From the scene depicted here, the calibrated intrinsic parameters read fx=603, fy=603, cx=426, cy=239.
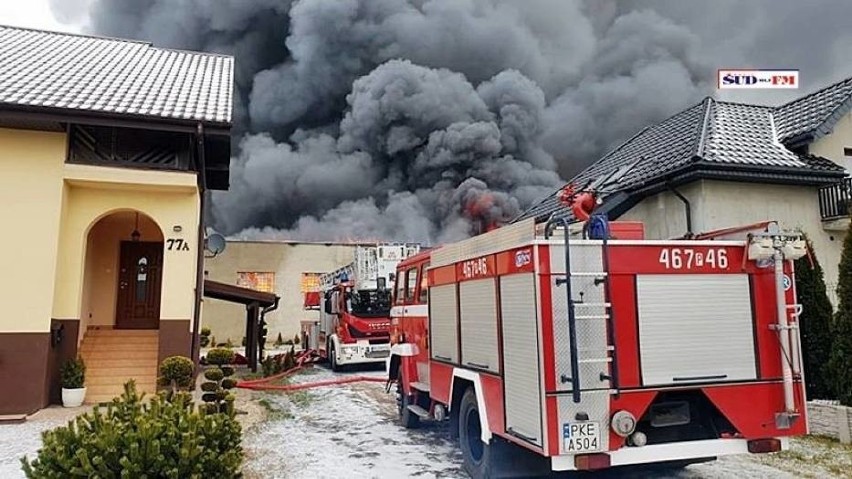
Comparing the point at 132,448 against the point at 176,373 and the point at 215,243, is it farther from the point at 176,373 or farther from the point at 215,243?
the point at 215,243

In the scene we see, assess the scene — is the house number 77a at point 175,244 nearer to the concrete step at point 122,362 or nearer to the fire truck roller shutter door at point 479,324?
the concrete step at point 122,362

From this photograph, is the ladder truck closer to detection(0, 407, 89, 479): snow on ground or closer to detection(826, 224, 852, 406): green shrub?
detection(0, 407, 89, 479): snow on ground

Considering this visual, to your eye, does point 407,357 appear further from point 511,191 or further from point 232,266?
point 511,191

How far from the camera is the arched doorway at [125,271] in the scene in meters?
13.5

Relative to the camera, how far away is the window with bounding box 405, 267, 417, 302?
29.0 feet

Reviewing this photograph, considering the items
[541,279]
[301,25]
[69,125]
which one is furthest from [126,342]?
[301,25]

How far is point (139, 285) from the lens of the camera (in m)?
13.9

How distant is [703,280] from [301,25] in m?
51.4

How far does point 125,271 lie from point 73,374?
3680mm

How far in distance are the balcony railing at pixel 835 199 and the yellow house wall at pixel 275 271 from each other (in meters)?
20.9

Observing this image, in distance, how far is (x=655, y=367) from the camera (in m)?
4.90

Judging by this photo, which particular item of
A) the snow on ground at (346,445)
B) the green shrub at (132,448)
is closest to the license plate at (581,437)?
the snow on ground at (346,445)

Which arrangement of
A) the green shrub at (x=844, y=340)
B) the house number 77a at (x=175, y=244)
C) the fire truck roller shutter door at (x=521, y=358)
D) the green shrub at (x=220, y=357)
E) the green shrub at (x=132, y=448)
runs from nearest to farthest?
1. the green shrub at (x=132, y=448)
2. the fire truck roller shutter door at (x=521, y=358)
3. the green shrub at (x=844, y=340)
4. the green shrub at (x=220, y=357)
5. the house number 77a at (x=175, y=244)

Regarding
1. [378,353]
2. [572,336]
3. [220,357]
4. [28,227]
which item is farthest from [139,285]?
[572,336]
